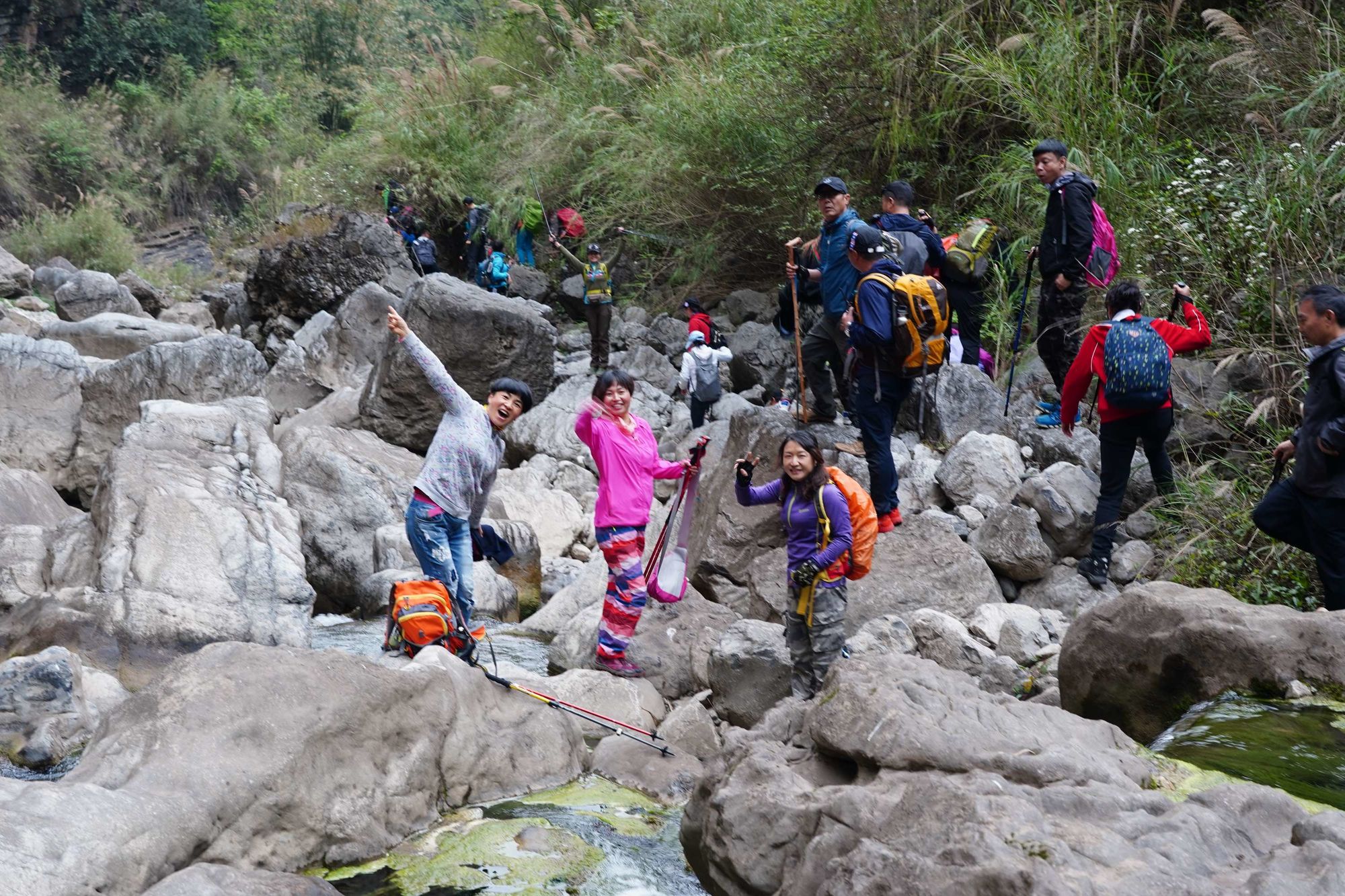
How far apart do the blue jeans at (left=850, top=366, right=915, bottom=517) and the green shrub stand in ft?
67.9

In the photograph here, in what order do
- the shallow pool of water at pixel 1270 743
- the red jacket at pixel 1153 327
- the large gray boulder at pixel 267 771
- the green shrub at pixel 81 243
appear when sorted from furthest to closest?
the green shrub at pixel 81 243, the red jacket at pixel 1153 327, the shallow pool of water at pixel 1270 743, the large gray boulder at pixel 267 771

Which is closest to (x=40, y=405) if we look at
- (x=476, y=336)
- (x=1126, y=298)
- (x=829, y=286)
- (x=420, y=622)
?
(x=476, y=336)

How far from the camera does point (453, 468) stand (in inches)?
235

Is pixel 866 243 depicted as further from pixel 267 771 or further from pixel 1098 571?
pixel 267 771

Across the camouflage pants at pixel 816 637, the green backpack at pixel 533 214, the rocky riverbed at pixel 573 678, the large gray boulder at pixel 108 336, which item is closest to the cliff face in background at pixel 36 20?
the green backpack at pixel 533 214

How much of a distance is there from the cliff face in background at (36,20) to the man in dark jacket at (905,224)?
32.1m

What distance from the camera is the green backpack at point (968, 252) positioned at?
352 inches

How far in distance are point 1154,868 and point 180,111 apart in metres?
34.1

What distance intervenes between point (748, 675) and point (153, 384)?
7245 mm

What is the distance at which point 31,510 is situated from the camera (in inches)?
339

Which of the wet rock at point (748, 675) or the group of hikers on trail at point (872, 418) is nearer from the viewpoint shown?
the group of hikers on trail at point (872, 418)

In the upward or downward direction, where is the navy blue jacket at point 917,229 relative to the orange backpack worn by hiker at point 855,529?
upward

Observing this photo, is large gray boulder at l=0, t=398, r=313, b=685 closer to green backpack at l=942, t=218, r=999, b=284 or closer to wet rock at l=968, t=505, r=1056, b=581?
wet rock at l=968, t=505, r=1056, b=581

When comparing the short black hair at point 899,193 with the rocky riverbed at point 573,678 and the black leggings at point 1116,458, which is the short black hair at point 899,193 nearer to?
the rocky riverbed at point 573,678
